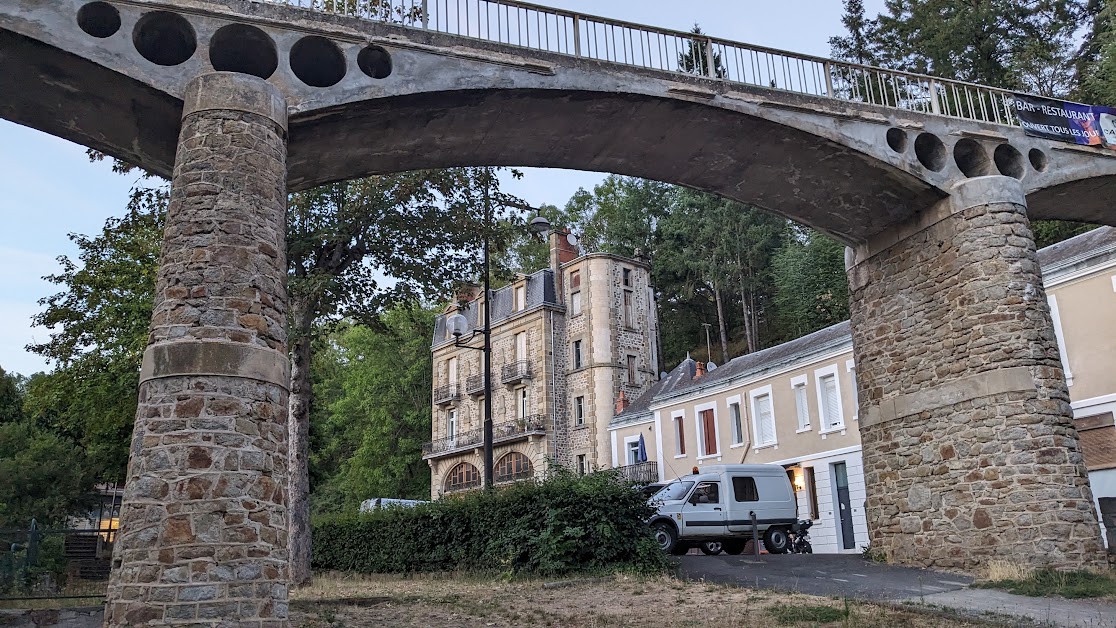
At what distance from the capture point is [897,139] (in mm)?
14211

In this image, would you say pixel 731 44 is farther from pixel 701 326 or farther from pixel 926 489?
pixel 701 326

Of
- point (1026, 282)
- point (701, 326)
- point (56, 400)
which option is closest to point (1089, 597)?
point (1026, 282)

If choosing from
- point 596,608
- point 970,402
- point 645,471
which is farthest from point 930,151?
point 645,471

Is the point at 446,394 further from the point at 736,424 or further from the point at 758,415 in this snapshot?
the point at 758,415

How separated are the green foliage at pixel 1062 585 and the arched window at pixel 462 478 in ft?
103

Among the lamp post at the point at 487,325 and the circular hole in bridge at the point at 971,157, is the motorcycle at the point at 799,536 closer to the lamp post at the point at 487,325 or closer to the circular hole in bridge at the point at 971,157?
the lamp post at the point at 487,325

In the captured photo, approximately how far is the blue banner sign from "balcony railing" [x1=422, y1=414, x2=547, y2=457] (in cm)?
2673

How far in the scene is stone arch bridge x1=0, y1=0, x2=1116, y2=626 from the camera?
8.75 meters

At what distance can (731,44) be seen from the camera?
13.4 meters

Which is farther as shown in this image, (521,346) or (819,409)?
(521,346)

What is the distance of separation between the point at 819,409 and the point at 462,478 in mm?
21671

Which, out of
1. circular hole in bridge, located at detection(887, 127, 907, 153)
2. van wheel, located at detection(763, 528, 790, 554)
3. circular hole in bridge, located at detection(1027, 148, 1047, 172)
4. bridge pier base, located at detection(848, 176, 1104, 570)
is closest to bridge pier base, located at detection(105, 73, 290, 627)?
circular hole in bridge, located at detection(887, 127, 907, 153)

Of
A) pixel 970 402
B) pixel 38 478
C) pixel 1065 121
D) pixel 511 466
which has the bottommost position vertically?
pixel 970 402

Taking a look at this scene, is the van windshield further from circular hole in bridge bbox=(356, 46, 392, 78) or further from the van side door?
circular hole in bridge bbox=(356, 46, 392, 78)
